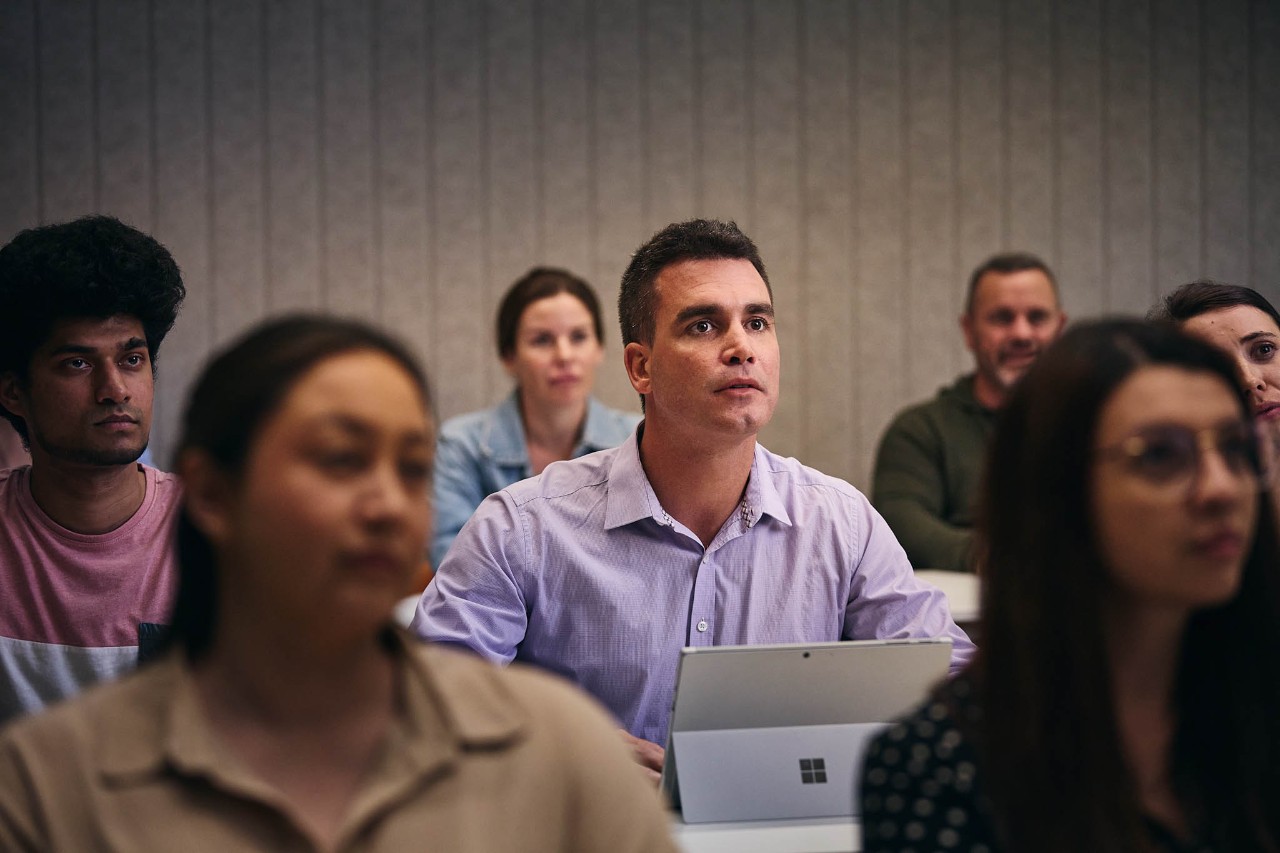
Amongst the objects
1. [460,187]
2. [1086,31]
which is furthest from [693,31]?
[1086,31]

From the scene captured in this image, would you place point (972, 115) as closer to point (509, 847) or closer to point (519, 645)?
point (519, 645)

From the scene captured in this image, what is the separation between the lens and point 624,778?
104 cm

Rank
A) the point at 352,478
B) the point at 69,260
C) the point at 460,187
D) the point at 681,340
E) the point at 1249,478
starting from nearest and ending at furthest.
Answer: the point at 352,478
the point at 1249,478
the point at 69,260
the point at 681,340
the point at 460,187

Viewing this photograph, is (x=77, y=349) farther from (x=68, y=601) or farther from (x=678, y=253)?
(x=678, y=253)

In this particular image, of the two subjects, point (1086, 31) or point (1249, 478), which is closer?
point (1249, 478)

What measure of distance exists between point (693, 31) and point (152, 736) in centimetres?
377

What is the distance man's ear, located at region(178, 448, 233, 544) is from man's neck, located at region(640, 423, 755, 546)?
3.88 ft

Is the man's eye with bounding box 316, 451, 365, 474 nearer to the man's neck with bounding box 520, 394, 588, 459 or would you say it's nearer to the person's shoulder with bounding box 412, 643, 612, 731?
the person's shoulder with bounding box 412, 643, 612, 731

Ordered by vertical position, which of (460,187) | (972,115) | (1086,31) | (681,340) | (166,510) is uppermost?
(1086,31)

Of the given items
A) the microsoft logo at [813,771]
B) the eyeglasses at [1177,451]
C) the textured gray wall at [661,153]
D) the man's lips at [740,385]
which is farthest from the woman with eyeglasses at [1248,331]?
the textured gray wall at [661,153]

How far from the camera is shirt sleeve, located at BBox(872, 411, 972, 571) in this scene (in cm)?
347

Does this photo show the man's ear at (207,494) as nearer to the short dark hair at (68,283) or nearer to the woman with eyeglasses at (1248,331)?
the short dark hair at (68,283)

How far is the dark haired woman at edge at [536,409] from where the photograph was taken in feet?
12.5

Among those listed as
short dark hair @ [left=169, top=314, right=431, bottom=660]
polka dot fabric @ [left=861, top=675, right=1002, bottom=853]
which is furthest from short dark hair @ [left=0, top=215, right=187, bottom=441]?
polka dot fabric @ [left=861, top=675, right=1002, bottom=853]
